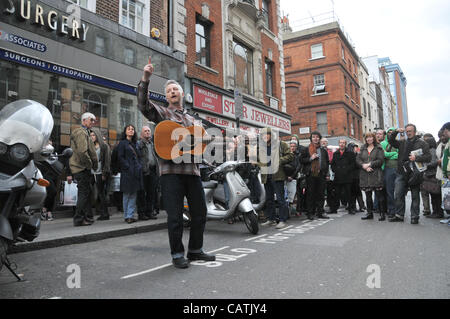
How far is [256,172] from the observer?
7.00 m

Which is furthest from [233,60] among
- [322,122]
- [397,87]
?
[397,87]

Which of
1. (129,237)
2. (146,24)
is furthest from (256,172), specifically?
(146,24)

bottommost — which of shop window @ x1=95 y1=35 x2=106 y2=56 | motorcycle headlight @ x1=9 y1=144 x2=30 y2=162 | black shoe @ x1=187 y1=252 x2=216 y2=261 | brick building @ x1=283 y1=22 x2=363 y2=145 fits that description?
black shoe @ x1=187 y1=252 x2=216 y2=261

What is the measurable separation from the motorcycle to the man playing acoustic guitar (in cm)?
101

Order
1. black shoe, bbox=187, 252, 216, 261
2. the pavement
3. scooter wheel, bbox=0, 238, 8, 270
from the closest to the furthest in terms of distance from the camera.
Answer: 1. scooter wheel, bbox=0, 238, 8, 270
2. black shoe, bbox=187, 252, 216, 261
3. the pavement

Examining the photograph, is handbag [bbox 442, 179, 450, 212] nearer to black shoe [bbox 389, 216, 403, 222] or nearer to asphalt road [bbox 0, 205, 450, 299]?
black shoe [bbox 389, 216, 403, 222]

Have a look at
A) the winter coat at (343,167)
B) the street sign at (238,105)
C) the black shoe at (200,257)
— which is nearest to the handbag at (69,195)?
the street sign at (238,105)

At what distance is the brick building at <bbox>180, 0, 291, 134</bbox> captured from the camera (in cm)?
1273

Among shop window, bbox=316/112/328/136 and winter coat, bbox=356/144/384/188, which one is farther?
shop window, bbox=316/112/328/136

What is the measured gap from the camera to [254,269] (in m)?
3.53

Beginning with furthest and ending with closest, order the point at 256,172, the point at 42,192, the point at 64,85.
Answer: the point at 64,85 → the point at 256,172 → the point at 42,192

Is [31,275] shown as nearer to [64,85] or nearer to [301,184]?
[64,85]

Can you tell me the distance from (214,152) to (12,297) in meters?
4.80

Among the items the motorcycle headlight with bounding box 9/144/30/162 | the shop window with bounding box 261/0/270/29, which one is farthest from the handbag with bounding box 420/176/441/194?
the shop window with bounding box 261/0/270/29
